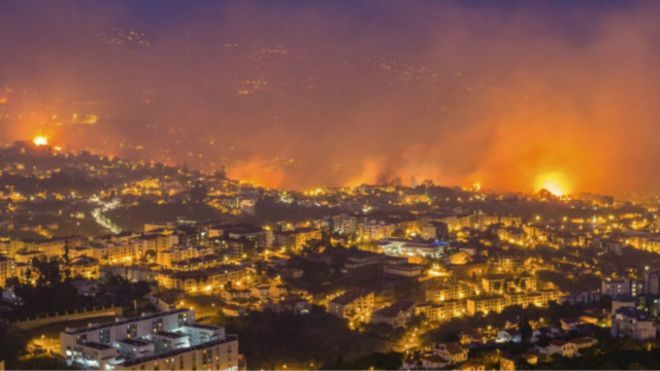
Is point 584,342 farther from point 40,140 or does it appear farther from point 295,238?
point 40,140

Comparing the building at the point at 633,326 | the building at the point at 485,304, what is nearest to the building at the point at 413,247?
the building at the point at 485,304

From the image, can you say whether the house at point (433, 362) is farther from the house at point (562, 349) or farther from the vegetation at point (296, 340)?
the house at point (562, 349)

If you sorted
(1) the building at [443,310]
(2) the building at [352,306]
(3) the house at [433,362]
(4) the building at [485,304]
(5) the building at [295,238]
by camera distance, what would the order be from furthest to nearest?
(5) the building at [295,238], (4) the building at [485,304], (1) the building at [443,310], (2) the building at [352,306], (3) the house at [433,362]

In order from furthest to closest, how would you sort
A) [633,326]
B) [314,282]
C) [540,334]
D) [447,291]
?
[314,282]
[447,291]
[633,326]
[540,334]

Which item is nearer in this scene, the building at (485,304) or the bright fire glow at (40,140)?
the building at (485,304)

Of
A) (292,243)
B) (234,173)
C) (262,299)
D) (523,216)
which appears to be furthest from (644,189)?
(262,299)

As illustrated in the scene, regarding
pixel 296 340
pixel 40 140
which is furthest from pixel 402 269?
pixel 40 140

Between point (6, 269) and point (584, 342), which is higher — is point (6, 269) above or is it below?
above
